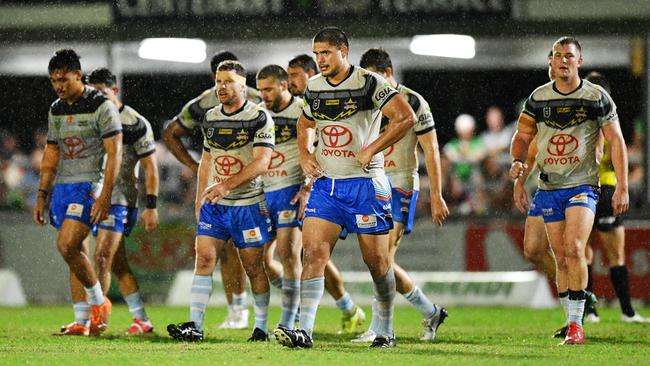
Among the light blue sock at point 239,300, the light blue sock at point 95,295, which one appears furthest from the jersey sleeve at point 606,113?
the light blue sock at point 95,295

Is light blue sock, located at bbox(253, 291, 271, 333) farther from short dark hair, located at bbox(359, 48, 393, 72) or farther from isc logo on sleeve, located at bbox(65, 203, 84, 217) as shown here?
short dark hair, located at bbox(359, 48, 393, 72)

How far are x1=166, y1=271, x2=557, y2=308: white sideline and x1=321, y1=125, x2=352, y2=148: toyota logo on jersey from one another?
700cm

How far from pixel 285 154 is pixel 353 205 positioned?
2.14 m

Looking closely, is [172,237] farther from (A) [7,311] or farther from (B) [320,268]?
(B) [320,268]

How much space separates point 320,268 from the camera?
29.3 ft

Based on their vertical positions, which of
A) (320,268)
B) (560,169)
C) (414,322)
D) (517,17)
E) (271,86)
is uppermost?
(517,17)

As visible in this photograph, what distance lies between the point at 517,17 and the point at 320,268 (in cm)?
908

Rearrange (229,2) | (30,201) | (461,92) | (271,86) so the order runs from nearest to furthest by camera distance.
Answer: (271,86) < (229,2) < (30,201) < (461,92)

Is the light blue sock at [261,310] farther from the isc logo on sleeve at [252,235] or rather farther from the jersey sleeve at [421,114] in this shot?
the jersey sleeve at [421,114]

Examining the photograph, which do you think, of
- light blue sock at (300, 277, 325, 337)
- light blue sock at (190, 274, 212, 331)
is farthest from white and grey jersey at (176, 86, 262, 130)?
light blue sock at (300, 277, 325, 337)

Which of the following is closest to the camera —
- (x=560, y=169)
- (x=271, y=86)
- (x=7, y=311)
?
(x=560, y=169)

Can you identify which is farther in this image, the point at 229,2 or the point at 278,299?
the point at 229,2

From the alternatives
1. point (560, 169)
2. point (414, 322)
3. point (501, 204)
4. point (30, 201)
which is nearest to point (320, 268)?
point (560, 169)

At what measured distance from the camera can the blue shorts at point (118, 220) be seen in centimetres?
1150
